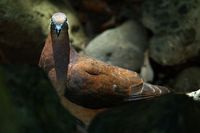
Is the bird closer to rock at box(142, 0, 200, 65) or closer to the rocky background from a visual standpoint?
the rocky background

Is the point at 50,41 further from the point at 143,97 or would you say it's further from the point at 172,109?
the point at 172,109

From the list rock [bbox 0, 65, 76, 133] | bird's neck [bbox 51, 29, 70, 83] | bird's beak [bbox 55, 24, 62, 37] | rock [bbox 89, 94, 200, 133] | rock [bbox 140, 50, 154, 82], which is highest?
bird's beak [bbox 55, 24, 62, 37]

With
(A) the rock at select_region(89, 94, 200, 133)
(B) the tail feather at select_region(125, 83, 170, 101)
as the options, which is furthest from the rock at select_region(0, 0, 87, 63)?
(A) the rock at select_region(89, 94, 200, 133)

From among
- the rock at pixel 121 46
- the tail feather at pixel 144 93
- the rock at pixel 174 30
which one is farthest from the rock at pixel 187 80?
the tail feather at pixel 144 93

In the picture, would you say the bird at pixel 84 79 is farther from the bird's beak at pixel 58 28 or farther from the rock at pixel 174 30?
the rock at pixel 174 30

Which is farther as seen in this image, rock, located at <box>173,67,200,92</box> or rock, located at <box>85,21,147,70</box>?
rock, located at <box>85,21,147,70</box>

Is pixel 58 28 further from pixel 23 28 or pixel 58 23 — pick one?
pixel 23 28

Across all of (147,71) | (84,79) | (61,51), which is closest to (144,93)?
(84,79)

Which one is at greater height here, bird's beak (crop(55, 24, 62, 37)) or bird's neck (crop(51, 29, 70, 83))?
bird's beak (crop(55, 24, 62, 37))
